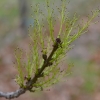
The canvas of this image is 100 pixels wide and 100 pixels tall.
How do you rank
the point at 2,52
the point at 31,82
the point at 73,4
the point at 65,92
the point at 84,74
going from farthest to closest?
1. the point at 73,4
2. the point at 2,52
3. the point at 84,74
4. the point at 65,92
5. the point at 31,82

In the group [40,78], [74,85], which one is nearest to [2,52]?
[74,85]

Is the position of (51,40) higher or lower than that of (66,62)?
higher

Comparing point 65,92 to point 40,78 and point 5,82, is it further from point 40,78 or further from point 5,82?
point 40,78

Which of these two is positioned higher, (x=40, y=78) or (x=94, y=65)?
(x=40, y=78)

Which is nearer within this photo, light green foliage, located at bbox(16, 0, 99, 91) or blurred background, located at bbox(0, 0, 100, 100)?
light green foliage, located at bbox(16, 0, 99, 91)

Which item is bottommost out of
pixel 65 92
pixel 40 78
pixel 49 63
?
pixel 65 92

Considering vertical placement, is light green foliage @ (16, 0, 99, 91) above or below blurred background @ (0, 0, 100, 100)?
above

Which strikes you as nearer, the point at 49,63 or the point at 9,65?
the point at 49,63

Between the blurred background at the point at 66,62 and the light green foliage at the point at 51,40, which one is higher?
the light green foliage at the point at 51,40

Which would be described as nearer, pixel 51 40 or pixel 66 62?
pixel 51 40

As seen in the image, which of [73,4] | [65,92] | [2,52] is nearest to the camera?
[65,92]

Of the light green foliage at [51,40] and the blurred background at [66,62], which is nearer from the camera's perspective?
the light green foliage at [51,40]
